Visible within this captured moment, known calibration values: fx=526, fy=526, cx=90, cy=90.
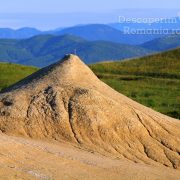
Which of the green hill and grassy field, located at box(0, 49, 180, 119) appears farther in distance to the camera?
grassy field, located at box(0, 49, 180, 119)

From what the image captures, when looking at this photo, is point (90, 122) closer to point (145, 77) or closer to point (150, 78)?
point (150, 78)

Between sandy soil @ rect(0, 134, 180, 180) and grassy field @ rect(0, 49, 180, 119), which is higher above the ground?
grassy field @ rect(0, 49, 180, 119)

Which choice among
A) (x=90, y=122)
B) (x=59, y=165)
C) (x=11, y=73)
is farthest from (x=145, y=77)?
(x=59, y=165)

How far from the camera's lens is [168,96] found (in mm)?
54250

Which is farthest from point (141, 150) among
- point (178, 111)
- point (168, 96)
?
point (168, 96)

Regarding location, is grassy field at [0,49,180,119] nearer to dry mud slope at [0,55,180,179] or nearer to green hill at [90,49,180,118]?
green hill at [90,49,180,118]

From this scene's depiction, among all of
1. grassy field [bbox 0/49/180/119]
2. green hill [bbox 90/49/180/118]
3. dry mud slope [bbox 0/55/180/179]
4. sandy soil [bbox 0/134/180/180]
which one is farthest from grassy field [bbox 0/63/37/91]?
sandy soil [bbox 0/134/180/180]

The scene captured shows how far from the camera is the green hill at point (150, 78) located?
50.6 metres

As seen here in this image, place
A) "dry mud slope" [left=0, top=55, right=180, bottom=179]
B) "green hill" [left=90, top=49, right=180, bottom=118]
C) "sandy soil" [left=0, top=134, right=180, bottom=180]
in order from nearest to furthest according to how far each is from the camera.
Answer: "sandy soil" [left=0, top=134, right=180, bottom=180], "dry mud slope" [left=0, top=55, right=180, bottom=179], "green hill" [left=90, top=49, right=180, bottom=118]

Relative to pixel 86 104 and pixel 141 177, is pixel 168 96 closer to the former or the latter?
pixel 86 104

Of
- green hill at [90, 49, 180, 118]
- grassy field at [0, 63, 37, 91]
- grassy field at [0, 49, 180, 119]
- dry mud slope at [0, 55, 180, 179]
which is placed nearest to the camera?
dry mud slope at [0, 55, 180, 179]

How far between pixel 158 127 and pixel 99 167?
27.4 ft

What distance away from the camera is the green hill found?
5059cm

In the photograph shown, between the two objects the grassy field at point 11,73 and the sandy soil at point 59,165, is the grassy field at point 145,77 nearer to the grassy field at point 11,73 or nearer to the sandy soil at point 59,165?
the grassy field at point 11,73
